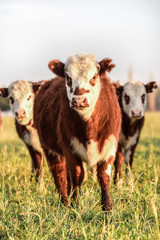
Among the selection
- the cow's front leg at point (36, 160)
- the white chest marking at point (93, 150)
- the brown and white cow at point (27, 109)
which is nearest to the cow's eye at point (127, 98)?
the brown and white cow at point (27, 109)

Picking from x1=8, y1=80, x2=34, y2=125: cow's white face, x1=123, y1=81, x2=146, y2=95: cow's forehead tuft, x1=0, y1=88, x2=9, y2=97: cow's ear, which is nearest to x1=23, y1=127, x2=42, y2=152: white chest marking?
x1=8, y1=80, x2=34, y2=125: cow's white face

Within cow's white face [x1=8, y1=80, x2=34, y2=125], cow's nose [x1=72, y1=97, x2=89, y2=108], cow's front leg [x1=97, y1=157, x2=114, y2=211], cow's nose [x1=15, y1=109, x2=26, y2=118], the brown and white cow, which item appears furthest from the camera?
the brown and white cow

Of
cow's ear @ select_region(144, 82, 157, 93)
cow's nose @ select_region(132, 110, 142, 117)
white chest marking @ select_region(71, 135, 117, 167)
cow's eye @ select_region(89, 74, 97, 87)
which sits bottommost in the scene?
cow's nose @ select_region(132, 110, 142, 117)

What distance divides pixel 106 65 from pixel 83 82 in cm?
51

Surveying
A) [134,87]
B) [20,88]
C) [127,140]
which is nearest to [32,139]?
[20,88]

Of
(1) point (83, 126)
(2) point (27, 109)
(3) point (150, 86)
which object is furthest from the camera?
(3) point (150, 86)

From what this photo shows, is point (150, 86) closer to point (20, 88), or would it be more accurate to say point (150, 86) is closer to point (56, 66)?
point (20, 88)

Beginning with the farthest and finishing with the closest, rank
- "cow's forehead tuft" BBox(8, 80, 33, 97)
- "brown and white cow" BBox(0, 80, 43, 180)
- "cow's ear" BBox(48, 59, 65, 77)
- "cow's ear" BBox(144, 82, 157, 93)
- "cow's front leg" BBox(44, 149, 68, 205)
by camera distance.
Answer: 1. "cow's ear" BBox(144, 82, 157, 93)
2. "cow's forehead tuft" BBox(8, 80, 33, 97)
3. "brown and white cow" BBox(0, 80, 43, 180)
4. "cow's front leg" BBox(44, 149, 68, 205)
5. "cow's ear" BBox(48, 59, 65, 77)

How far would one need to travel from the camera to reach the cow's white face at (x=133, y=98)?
20.4 feet

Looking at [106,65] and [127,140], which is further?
[127,140]

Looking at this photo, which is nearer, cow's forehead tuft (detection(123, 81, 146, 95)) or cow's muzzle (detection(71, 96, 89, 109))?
cow's muzzle (detection(71, 96, 89, 109))

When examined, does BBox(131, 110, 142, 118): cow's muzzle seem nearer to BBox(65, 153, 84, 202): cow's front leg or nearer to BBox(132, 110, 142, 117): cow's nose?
BBox(132, 110, 142, 117): cow's nose

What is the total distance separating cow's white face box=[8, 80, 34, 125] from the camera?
5.97 m

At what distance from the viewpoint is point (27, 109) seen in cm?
615
